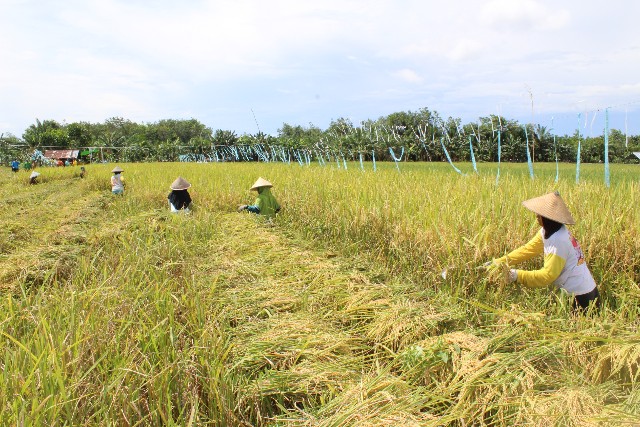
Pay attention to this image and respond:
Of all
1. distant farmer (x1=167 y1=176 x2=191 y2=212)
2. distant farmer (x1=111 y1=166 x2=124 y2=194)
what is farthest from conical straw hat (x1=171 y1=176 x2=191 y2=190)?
distant farmer (x1=111 y1=166 x2=124 y2=194)

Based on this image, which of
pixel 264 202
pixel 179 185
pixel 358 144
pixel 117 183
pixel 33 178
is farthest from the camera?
pixel 358 144

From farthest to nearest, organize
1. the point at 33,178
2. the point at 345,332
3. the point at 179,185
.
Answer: the point at 33,178, the point at 179,185, the point at 345,332

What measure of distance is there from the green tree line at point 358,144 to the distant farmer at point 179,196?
10.6 meters

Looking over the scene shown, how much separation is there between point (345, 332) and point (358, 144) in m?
27.4

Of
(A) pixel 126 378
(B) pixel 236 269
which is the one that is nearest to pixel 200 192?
(B) pixel 236 269

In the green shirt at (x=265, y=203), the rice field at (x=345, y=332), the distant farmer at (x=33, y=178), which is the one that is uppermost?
the distant farmer at (x=33, y=178)

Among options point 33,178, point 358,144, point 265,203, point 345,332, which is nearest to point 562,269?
point 345,332

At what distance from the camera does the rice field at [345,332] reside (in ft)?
5.27

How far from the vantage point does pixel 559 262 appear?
2.40m

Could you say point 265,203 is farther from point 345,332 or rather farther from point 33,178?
point 33,178

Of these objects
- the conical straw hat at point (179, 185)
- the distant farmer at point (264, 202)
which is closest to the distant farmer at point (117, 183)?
the conical straw hat at point (179, 185)

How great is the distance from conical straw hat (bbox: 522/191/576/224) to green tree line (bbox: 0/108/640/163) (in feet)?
44.9

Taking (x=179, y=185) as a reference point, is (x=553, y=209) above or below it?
below

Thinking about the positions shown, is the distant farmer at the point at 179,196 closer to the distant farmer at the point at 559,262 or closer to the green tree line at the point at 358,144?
the distant farmer at the point at 559,262
